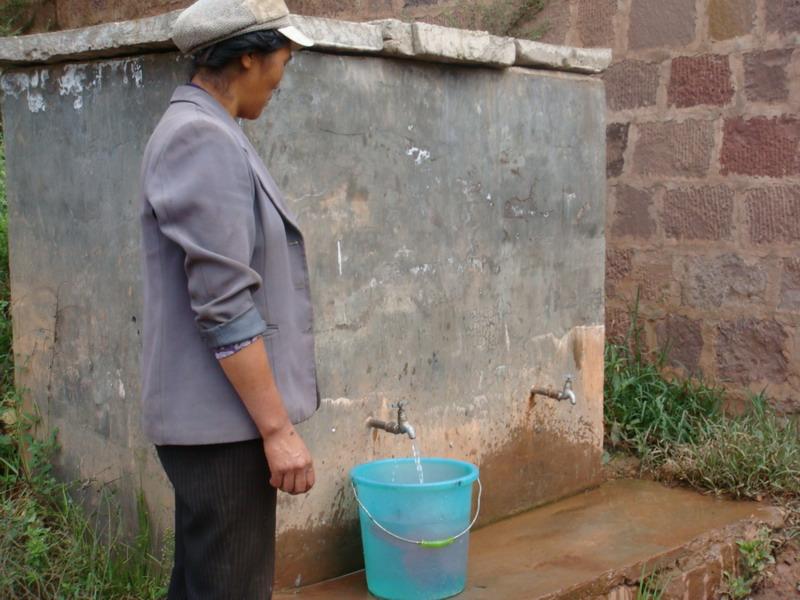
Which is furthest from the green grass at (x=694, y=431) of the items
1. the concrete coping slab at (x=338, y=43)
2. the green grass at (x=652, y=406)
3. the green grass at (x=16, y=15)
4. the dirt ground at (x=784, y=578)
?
the green grass at (x=16, y=15)

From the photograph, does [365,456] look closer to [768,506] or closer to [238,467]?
[238,467]

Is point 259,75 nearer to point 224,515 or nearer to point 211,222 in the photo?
point 211,222

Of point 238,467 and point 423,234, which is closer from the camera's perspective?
point 238,467

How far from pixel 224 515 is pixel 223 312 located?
1.44 ft

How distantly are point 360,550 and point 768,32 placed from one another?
294 centimetres

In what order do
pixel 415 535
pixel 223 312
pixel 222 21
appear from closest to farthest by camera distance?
pixel 223 312, pixel 222 21, pixel 415 535

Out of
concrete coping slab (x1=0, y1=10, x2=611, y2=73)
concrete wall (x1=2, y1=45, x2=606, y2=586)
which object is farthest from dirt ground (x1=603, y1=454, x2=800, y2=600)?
concrete coping slab (x1=0, y1=10, x2=611, y2=73)

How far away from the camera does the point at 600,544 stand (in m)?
3.82

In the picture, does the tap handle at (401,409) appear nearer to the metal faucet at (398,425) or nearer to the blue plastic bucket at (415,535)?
the metal faucet at (398,425)

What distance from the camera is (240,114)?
2416 millimetres

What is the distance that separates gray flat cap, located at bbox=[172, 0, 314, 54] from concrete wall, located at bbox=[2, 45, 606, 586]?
791mm

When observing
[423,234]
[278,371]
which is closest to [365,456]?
[423,234]

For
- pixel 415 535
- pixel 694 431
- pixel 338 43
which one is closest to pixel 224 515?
pixel 415 535

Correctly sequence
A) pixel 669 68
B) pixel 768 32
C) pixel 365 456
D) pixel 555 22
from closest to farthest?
pixel 365 456
pixel 768 32
pixel 669 68
pixel 555 22
